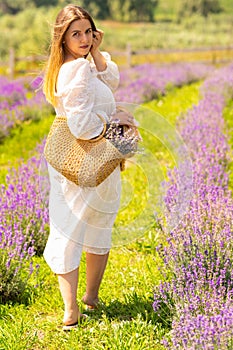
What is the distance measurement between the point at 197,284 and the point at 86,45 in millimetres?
1327

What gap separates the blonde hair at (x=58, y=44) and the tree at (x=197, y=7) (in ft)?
222

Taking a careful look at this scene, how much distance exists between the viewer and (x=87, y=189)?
2.96 m

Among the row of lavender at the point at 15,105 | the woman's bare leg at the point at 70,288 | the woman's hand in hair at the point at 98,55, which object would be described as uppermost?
the woman's hand in hair at the point at 98,55

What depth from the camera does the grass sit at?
2.96m

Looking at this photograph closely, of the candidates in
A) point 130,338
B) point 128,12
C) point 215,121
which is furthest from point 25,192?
point 128,12

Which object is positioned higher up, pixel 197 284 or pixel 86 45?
pixel 86 45

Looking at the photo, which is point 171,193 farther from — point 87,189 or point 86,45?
point 86,45

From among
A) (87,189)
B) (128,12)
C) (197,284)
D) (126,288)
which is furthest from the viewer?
(128,12)

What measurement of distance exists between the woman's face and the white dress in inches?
5.0

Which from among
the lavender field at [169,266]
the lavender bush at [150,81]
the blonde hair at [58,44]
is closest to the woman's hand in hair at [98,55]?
the blonde hair at [58,44]

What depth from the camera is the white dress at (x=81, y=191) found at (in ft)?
9.19

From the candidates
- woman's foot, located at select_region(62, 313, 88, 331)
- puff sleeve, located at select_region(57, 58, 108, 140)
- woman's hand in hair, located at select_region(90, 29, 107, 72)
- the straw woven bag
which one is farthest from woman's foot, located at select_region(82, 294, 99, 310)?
woman's hand in hair, located at select_region(90, 29, 107, 72)

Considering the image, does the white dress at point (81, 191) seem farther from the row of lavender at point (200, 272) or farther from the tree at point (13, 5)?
the tree at point (13, 5)

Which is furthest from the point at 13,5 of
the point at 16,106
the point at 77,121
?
the point at 77,121
